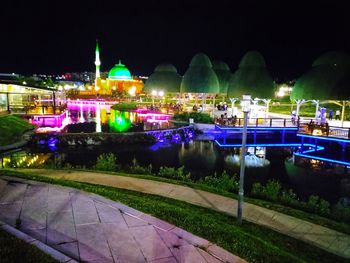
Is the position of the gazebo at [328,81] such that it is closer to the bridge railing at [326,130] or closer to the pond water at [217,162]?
the bridge railing at [326,130]

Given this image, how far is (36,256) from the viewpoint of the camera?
4766mm

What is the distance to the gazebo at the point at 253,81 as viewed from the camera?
35.3m

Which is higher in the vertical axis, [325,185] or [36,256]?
[36,256]

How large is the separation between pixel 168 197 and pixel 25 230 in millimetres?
5740

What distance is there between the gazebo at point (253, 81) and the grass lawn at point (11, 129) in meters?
23.3

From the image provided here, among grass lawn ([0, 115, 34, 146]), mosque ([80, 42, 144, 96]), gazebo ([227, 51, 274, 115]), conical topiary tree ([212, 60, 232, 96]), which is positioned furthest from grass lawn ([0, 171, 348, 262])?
mosque ([80, 42, 144, 96])

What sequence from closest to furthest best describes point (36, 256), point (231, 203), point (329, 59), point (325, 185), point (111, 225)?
point (36, 256)
point (111, 225)
point (231, 203)
point (325, 185)
point (329, 59)

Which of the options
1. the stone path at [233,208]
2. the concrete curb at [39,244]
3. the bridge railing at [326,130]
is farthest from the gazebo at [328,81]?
the concrete curb at [39,244]

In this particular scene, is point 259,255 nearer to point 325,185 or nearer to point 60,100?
point 325,185

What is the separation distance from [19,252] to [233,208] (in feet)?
23.4

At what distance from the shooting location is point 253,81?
116ft

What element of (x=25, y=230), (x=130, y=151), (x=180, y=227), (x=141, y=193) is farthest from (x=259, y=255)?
Result: (x=130, y=151)

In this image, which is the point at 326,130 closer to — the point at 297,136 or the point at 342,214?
the point at 297,136

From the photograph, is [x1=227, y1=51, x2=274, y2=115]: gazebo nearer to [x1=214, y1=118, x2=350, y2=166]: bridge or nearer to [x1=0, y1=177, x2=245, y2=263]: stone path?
[x1=214, y1=118, x2=350, y2=166]: bridge
